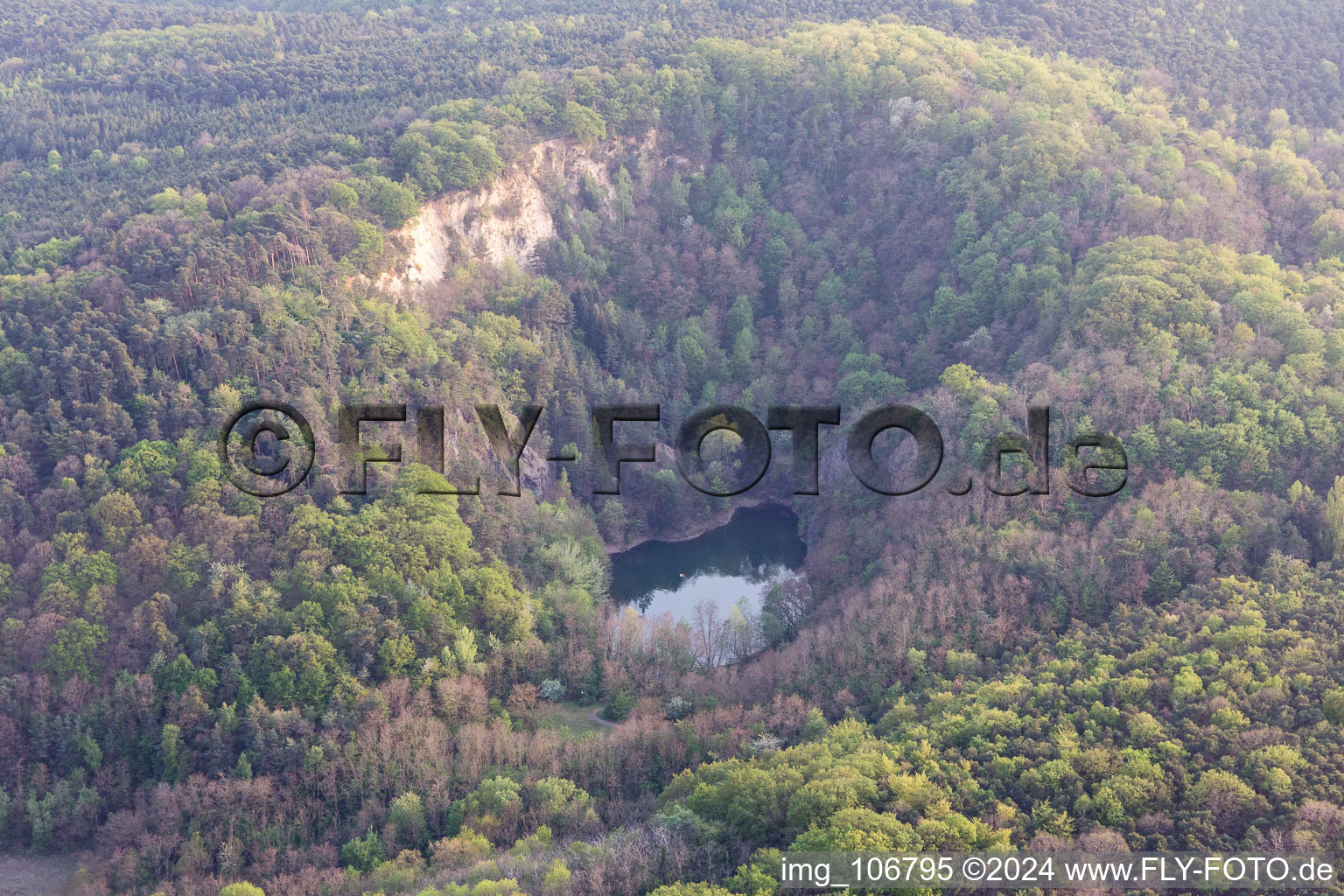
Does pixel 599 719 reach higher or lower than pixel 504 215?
lower

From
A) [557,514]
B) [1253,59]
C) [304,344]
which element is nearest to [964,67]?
[1253,59]

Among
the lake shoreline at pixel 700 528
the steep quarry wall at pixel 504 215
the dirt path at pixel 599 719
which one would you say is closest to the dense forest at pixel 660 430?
the steep quarry wall at pixel 504 215

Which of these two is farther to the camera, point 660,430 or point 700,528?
point 660,430

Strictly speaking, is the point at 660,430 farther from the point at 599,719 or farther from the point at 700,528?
the point at 599,719

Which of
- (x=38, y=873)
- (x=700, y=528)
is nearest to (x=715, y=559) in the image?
(x=700, y=528)

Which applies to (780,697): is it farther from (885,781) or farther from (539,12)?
(539,12)

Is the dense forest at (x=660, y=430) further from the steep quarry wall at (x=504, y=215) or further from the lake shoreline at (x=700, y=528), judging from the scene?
the lake shoreline at (x=700, y=528)

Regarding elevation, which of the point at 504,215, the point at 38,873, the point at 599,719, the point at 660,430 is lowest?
the point at 38,873
